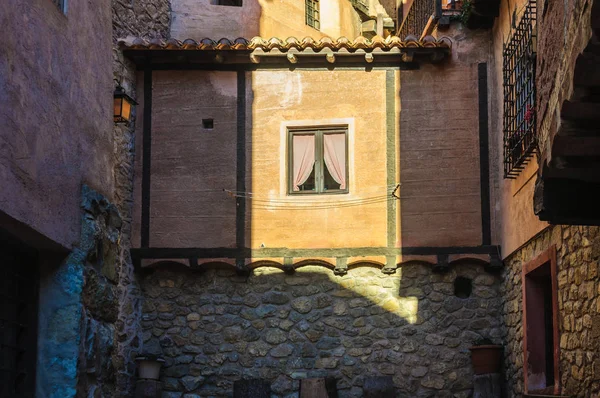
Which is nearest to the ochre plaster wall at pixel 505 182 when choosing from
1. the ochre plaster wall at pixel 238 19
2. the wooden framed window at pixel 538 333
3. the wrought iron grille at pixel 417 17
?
the wooden framed window at pixel 538 333

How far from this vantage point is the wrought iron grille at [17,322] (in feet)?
21.6

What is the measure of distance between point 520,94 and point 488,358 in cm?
319

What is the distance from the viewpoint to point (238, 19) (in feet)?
52.4

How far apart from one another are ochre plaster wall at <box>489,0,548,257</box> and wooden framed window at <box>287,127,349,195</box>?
1911 mm

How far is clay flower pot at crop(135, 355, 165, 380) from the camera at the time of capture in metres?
12.1

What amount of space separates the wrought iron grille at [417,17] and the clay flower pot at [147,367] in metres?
5.77

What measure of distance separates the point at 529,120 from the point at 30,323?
18.2 feet

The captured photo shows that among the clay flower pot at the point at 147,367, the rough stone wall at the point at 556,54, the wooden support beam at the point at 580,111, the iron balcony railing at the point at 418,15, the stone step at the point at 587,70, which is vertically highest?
the iron balcony railing at the point at 418,15

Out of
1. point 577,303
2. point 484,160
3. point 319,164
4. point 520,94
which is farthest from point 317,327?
point 577,303

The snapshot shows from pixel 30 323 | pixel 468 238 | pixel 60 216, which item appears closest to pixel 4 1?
pixel 60 216

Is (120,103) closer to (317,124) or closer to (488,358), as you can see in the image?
(317,124)

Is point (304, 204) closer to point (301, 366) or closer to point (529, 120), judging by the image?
point (301, 366)

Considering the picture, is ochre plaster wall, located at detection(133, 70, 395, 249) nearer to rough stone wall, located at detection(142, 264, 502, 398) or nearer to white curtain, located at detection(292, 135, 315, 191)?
white curtain, located at detection(292, 135, 315, 191)

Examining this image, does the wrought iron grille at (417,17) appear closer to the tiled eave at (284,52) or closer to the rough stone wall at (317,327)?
the tiled eave at (284,52)
